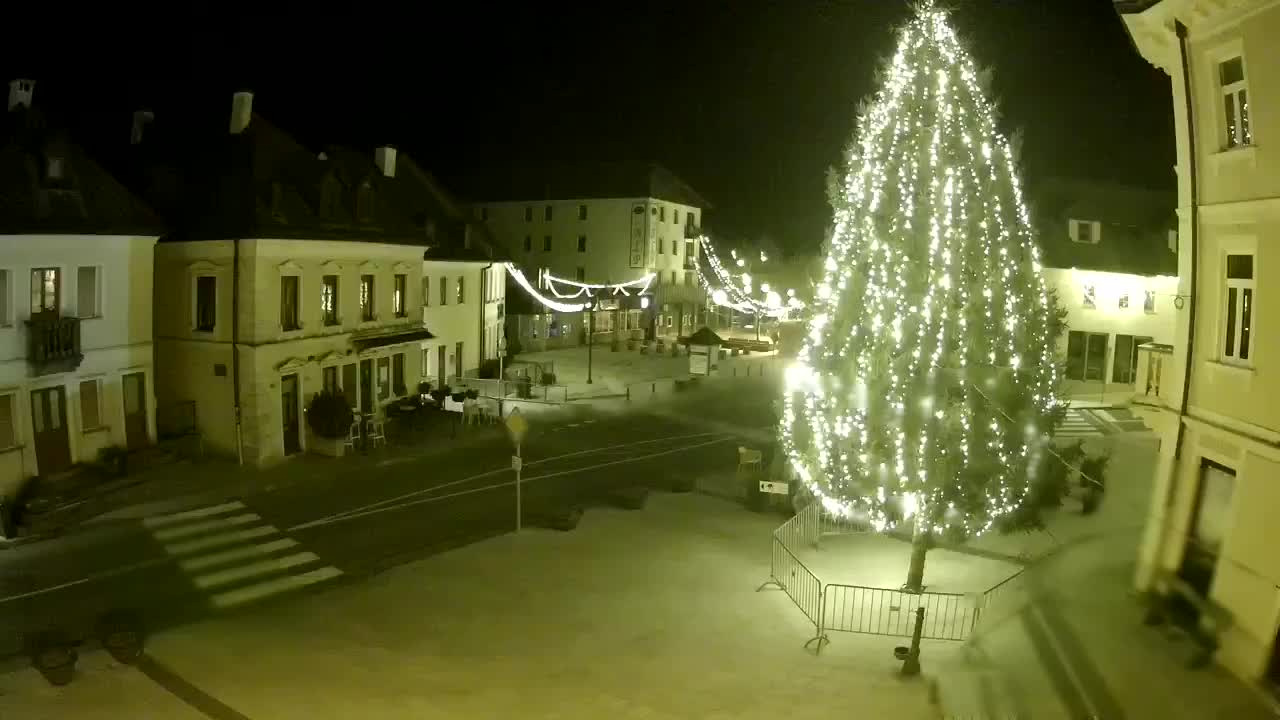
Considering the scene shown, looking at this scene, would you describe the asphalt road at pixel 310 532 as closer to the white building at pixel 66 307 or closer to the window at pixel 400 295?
the white building at pixel 66 307

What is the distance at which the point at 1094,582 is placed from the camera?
48.6 feet

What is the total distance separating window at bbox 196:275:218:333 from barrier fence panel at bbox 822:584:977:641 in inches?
725

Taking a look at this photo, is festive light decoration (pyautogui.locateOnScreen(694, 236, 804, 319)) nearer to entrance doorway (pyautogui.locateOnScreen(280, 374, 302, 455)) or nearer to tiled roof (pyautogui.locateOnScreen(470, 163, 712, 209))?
tiled roof (pyautogui.locateOnScreen(470, 163, 712, 209))

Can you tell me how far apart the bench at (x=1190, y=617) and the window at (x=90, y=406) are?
22.3 m

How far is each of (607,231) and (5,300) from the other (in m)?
42.7

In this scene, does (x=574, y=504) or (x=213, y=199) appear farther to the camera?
(x=213, y=199)

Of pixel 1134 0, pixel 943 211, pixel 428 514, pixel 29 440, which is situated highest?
pixel 1134 0

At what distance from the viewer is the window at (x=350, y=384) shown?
28156 mm

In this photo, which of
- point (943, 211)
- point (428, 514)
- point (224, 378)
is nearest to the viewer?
point (943, 211)

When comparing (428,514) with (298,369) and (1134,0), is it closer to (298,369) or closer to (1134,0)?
(298,369)

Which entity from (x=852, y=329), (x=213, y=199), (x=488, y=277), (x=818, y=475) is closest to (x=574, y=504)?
(x=818, y=475)

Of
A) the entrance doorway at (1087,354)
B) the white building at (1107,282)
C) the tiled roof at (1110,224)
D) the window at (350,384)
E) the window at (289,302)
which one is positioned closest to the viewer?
the window at (289,302)

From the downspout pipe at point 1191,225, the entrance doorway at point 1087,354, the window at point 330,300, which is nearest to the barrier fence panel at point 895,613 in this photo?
the downspout pipe at point 1191,225

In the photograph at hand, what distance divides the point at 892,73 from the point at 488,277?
30.7 meters
